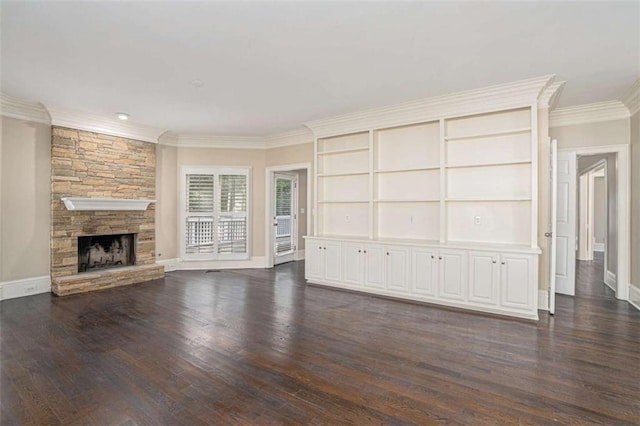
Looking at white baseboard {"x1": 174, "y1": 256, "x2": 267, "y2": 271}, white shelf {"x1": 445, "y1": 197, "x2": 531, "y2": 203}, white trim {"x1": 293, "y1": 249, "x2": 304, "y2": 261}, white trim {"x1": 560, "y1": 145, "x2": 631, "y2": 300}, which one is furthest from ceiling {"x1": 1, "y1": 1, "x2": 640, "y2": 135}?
white trim {"x1": 293, "y1": 249, "x2": 304, "y2": 261}

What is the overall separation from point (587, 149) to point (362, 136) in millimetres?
3307

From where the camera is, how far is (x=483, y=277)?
4.07 metres

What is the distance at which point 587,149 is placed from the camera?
189 inches

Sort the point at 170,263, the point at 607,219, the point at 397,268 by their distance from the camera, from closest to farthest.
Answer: the point at 397,268
the point at 607,219
the point at 170,263

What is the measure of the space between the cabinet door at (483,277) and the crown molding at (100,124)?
5864 mm

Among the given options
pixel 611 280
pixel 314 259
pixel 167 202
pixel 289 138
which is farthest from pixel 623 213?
pixel 167 202

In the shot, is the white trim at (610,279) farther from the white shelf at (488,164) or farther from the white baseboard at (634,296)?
the white shelf at (488,164)

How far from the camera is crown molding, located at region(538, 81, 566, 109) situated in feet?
12.6

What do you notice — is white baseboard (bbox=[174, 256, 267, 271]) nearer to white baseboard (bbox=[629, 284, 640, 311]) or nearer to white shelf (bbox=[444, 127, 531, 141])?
white shelf (bbox=[444, 127, 531, 141])

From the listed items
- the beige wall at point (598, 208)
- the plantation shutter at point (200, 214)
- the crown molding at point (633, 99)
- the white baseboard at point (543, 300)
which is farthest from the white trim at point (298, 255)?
the beige wall at point (598, 208)

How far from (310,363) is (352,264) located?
2.58 meters

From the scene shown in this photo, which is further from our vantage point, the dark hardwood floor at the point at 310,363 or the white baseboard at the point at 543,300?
the white baseboard at the point at 543,300

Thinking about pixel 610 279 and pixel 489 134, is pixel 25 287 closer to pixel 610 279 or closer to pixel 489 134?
pixel 489 134

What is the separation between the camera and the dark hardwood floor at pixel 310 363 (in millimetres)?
2098
